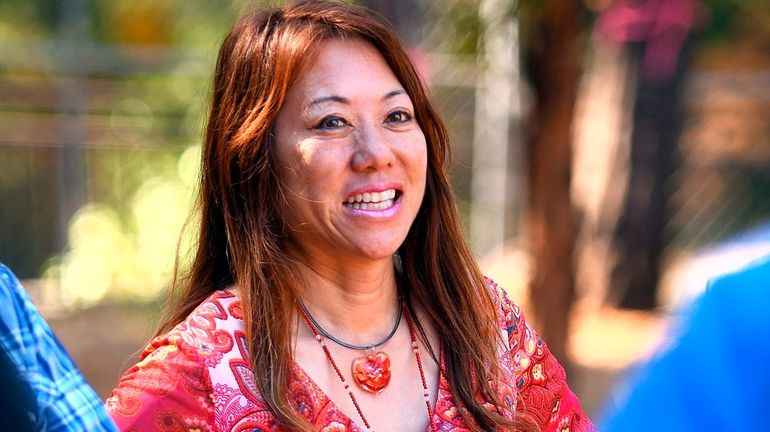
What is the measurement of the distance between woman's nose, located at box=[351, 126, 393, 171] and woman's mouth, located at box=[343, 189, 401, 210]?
0.19 ft

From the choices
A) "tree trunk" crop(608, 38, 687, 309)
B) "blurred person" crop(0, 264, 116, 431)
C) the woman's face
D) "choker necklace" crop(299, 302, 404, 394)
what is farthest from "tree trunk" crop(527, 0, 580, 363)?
"tree trunk" crop(608, 38, 687, 309)

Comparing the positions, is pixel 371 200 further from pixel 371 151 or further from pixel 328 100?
pixel 328 100

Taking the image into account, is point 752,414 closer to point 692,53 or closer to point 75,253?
point 75,253

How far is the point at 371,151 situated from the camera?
2.30 meters

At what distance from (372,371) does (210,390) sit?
39 cm

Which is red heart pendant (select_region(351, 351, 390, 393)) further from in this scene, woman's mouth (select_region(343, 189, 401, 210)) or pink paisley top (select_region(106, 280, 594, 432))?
woman's mouth (select_region(343, 189, 401, 210))

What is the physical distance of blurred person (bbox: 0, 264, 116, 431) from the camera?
1.31 m

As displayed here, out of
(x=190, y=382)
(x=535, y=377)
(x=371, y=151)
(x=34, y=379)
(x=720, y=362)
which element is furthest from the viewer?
(x=535, y=377)

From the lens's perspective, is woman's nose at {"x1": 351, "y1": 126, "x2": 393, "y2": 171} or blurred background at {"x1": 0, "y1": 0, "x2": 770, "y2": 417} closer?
woman's nose at {"x1": 351, "y1": 126, "x2": 393, "y2": 171}

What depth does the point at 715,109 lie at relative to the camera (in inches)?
422

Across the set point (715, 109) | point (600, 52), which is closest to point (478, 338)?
point (600, 52)

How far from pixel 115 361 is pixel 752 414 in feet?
21.2

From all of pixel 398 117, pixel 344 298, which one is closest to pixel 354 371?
pixel 344 298

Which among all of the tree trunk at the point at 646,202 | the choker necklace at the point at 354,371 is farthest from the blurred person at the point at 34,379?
the tree trunk at the point at 646,202
